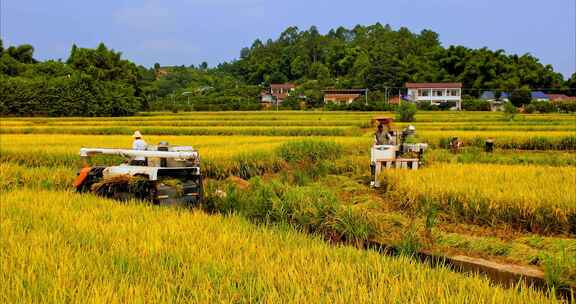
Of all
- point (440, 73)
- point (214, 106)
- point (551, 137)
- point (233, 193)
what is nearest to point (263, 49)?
point (440, 73)

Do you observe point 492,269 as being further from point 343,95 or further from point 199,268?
point 343,95

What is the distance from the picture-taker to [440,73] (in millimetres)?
58625

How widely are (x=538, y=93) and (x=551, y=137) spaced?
45433 mm

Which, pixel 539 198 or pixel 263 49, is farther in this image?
pixel 263 49

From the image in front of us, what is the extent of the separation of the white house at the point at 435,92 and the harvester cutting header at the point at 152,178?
49490mm

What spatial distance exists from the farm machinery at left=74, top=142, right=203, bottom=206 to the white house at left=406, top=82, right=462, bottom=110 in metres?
49.5

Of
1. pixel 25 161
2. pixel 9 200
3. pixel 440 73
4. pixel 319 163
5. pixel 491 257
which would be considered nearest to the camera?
pixel 491 257

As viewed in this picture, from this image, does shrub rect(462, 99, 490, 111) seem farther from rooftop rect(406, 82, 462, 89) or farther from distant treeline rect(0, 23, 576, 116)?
distant treeline rect(0, 23, 576, 116)

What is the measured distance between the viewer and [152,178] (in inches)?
220

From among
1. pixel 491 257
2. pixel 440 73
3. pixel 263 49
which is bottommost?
pixel 491 257

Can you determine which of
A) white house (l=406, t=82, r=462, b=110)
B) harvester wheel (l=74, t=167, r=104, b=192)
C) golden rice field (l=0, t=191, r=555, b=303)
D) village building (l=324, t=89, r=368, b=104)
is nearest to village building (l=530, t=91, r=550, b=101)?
white house (l=406, t=82, r=462, b=110)

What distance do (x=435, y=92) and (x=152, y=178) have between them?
51441 millimetres

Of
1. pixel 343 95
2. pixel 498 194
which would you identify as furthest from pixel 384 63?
pixel 498 194

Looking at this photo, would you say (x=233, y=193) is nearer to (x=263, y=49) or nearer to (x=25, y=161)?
(x=25, y=161)
